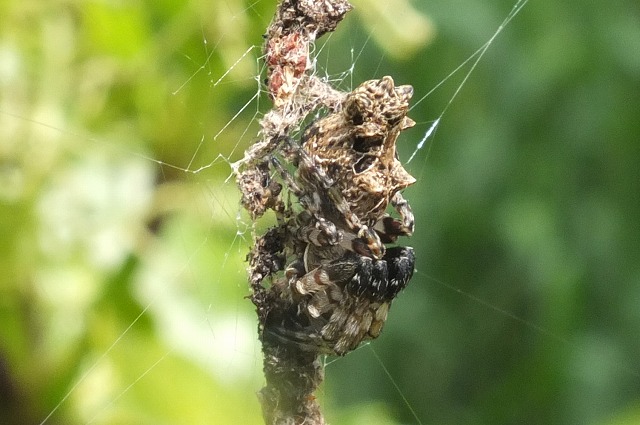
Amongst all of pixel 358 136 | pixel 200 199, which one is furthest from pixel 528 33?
pixel 358 136

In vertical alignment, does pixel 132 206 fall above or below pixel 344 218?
below

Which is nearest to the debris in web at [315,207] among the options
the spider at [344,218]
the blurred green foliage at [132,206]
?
the spider at [344,218]

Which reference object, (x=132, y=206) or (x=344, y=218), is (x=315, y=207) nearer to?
(x=344, y=218)

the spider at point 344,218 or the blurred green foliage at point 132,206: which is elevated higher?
the spider at point 344,218

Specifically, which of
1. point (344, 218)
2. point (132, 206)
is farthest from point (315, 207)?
point (132, 206)

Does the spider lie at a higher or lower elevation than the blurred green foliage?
higher

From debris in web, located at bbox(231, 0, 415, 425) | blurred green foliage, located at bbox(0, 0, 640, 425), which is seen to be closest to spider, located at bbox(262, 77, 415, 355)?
debris in web, located at bbox(231, 0, 415, 425)

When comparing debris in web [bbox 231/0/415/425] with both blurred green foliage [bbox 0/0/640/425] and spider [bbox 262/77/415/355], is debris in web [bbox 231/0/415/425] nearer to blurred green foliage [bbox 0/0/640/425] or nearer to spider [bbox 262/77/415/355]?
spider [bbox 262/77/415/355]

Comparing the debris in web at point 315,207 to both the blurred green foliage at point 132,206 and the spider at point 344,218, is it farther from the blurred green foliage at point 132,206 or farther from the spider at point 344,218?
the blurred green foliage at point 132,206
